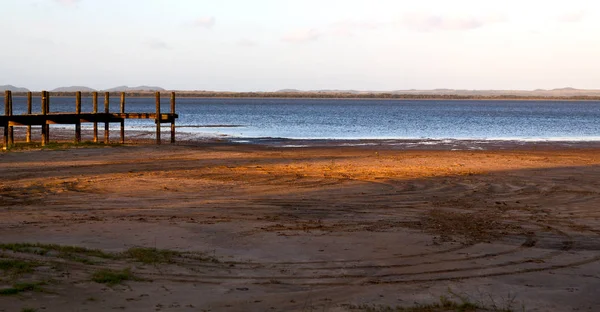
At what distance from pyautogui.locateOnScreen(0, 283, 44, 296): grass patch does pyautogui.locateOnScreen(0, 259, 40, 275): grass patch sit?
60 centimetres

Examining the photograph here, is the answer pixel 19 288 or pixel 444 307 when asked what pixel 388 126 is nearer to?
pixel 444 307

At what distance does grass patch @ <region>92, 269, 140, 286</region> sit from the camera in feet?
29.3

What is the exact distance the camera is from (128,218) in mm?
13492

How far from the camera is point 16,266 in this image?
942 centimetres

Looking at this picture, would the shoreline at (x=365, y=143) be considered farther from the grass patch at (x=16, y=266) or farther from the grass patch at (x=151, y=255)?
the grass patch at (x=16, y=266)

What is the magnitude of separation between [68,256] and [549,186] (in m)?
12.9

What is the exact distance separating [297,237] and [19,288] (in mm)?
4718

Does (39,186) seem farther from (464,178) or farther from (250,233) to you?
(464,178)

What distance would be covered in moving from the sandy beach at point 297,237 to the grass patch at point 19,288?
1.2 inches

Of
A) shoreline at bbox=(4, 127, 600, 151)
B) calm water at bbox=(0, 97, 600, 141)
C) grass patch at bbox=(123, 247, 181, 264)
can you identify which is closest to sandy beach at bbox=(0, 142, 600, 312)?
grass patch at bbox=(123, 247, 181, 264)

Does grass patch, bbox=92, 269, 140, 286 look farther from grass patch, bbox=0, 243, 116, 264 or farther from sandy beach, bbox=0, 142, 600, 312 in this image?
grass patch, bbox=0, 243, 116, 264

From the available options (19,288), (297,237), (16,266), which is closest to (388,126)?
(297,237)

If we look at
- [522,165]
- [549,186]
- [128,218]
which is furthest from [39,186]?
[522,165]

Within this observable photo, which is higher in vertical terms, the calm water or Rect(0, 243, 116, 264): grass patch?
the calm water
